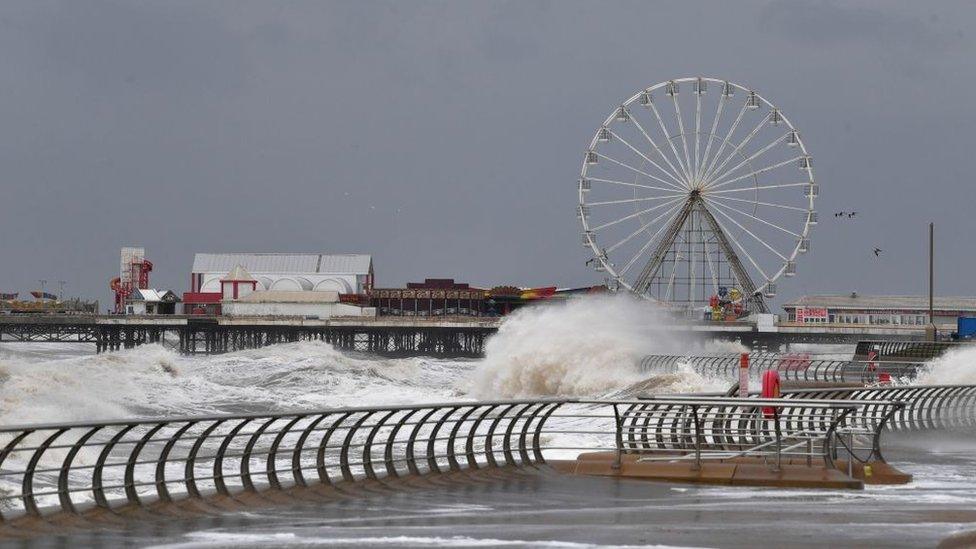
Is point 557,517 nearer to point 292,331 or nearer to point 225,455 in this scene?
point 225,455

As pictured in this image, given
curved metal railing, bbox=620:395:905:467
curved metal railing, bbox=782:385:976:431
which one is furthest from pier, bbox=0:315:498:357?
curved metal railing, bbox=620:395:905:467

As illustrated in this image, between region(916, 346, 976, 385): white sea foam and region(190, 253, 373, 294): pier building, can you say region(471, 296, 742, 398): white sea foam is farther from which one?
region(190, 253, 373, 294): pier building

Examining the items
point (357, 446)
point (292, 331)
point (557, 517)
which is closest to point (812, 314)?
point (292, 331)

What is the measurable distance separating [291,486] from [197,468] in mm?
13092

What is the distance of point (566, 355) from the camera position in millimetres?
78188

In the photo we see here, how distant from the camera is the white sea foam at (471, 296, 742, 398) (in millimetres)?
74938

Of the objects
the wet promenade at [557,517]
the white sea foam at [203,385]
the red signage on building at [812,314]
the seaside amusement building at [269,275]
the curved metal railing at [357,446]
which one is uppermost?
the seaside amusement building at [269,275]

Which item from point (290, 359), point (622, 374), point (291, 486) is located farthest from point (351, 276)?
point (291, 486)

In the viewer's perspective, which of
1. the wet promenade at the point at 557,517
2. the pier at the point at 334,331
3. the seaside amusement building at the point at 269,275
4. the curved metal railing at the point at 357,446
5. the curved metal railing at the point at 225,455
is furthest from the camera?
the seaside amusement building at the point at 269,275

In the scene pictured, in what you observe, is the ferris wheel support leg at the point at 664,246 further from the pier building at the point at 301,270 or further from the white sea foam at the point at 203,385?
the pier building at the point at 301,270

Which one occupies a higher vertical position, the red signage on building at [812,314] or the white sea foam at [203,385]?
the red signage on building at [812,314]

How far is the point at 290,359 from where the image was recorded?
9362 cm

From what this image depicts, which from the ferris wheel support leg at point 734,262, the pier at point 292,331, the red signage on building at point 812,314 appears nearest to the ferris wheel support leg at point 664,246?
the ferris wheel support leg at point 734,262

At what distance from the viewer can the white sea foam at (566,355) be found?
74.9m
